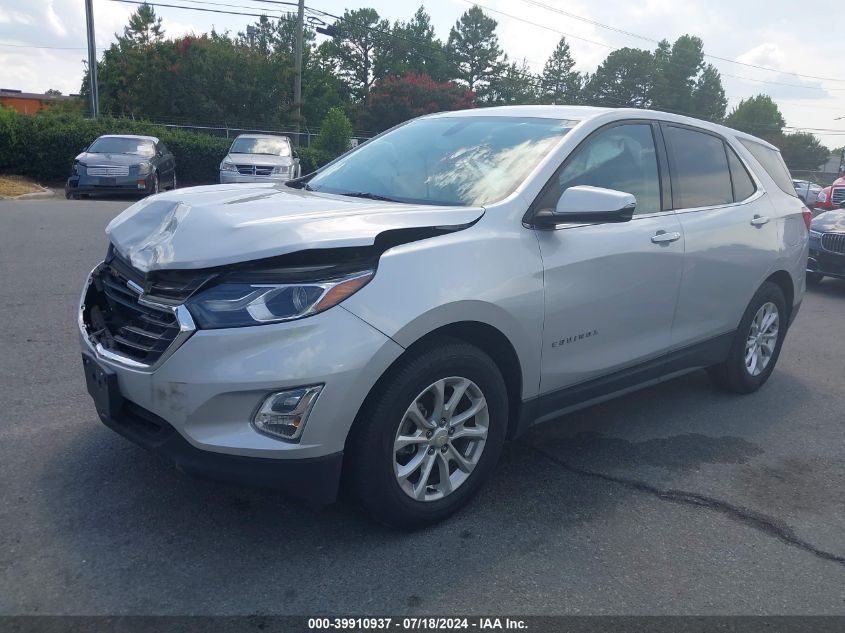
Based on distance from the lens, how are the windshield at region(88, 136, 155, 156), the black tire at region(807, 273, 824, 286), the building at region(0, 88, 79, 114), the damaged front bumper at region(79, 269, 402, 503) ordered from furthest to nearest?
1. the building at region(0, 88, 79, 114)
2. the windshield at region(88, 136, 155, 156)
3. the black tire at region(807, 273, 824, 286)
4. the damaged front bumper at region(79, 269, 402, 503)

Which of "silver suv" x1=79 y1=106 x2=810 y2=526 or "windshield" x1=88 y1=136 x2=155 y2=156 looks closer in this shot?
"silver suv" x1=79 y1=106 x2=810 y2=526

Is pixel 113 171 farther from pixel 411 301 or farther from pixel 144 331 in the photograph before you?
pixel 411 301

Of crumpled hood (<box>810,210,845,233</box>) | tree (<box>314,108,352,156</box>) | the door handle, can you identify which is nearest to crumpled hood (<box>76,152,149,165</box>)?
tree (<box>314,108,352,156</box>)

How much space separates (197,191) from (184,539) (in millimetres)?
1695

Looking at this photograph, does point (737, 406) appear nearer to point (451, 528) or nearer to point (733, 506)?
point (733, 506)

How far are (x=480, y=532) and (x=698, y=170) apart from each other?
274 centimetres

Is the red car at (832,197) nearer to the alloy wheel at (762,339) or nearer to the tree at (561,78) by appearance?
the alloy wheel at (762,339)

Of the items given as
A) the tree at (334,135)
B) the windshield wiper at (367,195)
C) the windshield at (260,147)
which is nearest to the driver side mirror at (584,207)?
the windshield wiper at (367,195)

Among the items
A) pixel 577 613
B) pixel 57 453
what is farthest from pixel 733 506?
pixel 57 453

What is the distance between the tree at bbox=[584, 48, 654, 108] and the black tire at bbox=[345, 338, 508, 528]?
80.9 metres

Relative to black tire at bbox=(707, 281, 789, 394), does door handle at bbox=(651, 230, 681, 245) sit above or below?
above

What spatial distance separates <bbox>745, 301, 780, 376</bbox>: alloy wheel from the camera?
5.32m

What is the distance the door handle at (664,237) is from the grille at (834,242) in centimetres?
689

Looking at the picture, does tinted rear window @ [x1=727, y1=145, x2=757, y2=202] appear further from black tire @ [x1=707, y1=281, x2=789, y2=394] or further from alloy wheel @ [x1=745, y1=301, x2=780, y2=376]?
alloy wheel @ [x1=745, y1=301, x2=780, y2=376]
